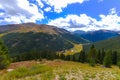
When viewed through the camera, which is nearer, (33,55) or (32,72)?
(32,72)

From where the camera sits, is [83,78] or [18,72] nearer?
[83,78]

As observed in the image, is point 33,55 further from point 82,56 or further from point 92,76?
point 92,76

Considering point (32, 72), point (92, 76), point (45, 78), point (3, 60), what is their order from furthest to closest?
point (3, 60) → point (32, 72) → point (92, 76) → point (45, 78)

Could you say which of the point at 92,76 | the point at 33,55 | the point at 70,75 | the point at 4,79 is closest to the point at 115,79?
the point at 92,76

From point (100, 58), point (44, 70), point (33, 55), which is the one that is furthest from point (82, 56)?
point (44, 70)

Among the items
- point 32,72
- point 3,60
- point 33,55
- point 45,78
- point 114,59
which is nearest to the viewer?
point 45,78

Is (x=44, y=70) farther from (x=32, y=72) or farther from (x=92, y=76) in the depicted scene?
(x=92, y=76)

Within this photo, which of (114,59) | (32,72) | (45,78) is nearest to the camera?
(45,78)

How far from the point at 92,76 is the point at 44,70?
636cm

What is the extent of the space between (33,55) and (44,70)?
165 metres

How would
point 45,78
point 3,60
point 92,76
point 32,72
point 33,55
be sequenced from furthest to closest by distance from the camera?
point 33,55 → point 3,60 → point 32,72 → point 92,76 → point 45,78

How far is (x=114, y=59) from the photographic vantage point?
473 feet

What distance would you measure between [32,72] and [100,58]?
123571mm

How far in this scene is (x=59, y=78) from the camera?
2248 cm
